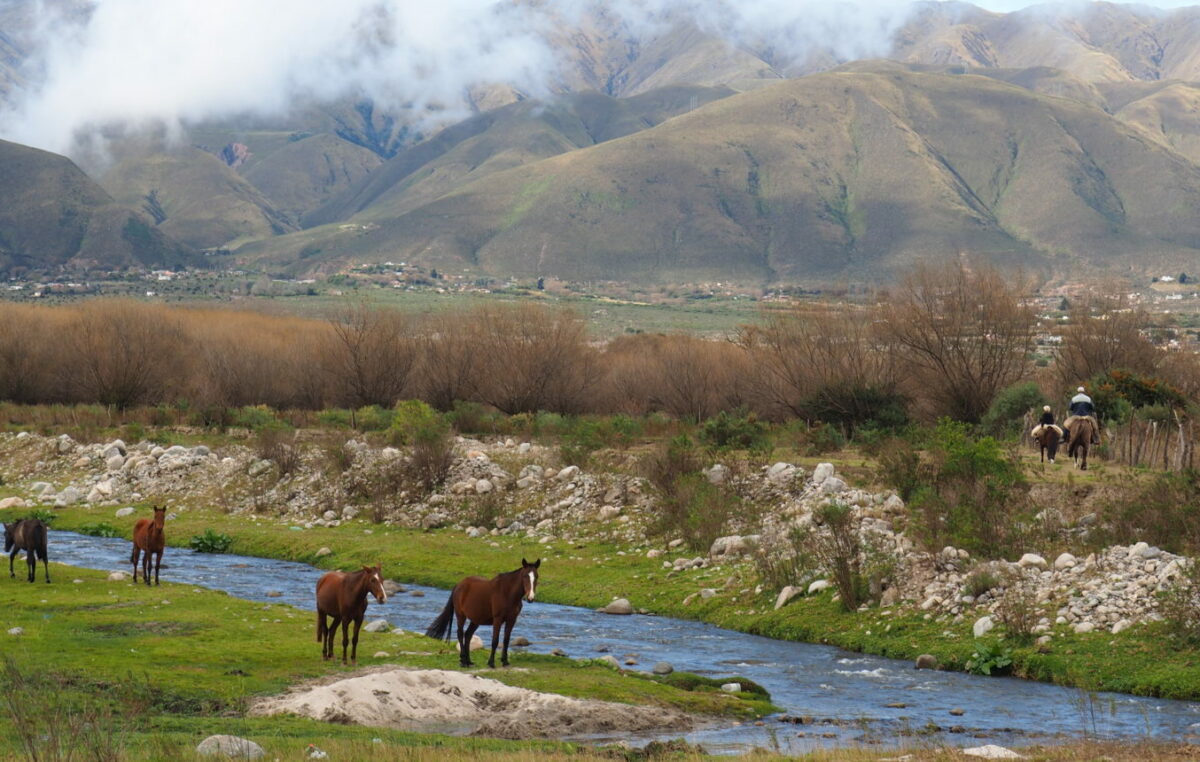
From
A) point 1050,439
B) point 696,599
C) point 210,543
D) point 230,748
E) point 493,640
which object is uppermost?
point 1050,439

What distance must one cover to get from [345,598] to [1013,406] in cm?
3331

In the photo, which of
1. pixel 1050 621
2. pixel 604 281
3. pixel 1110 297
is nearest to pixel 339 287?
pixel 604 281

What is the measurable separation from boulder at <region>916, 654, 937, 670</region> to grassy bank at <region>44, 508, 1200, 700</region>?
217 millimetres

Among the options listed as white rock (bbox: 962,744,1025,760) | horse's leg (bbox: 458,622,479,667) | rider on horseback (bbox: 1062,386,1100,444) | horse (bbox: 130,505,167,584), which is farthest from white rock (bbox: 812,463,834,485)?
white rock (bbox: 962,744,1025,760)

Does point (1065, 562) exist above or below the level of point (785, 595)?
above

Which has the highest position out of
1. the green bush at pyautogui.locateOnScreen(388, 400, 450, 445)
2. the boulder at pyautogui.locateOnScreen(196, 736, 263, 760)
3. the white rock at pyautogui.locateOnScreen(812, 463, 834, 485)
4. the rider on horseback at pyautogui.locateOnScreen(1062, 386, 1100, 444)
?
the rider on horseback at pyautogui.locateOnScreen(1062, 386, 1100, 444)

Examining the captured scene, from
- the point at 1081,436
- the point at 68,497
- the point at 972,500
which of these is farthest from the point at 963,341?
the point at 68,497

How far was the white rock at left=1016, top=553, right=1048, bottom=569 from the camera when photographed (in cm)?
2608

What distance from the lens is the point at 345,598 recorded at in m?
19.3

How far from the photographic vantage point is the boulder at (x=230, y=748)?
12.7 m

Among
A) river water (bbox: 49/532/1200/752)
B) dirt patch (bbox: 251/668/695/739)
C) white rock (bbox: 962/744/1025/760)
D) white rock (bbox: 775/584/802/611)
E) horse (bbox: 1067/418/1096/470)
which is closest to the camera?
white rock (bbox: 962/744/1025/760)

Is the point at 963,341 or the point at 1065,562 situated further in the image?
the point at 963,341

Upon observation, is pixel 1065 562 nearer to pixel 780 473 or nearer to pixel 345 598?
pixel 780 473

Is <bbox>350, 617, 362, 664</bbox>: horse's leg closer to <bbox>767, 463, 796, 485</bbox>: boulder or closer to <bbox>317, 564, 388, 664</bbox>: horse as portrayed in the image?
<bbox>317, 564, 388, 664</bbox>: horse
